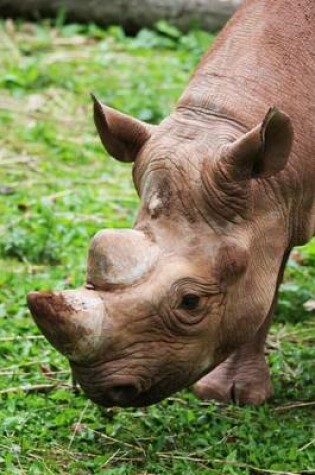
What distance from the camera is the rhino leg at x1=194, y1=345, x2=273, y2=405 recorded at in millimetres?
5723

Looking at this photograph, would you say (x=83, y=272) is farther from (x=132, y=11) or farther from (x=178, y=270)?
(x=132, y=11)

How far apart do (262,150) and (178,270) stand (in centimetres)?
54

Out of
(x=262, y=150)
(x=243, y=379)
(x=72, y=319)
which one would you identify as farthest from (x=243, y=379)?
(x=72, y=319)

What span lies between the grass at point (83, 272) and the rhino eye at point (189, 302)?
0.72 metres

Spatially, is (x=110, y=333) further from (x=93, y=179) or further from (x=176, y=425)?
(x=93, y=179)

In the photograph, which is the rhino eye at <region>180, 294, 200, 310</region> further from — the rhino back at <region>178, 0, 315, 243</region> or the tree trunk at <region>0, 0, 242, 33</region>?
the tree trunk at <region>0, 0, 242, 33</region>

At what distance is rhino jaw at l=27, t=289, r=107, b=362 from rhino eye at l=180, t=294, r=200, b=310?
32cm

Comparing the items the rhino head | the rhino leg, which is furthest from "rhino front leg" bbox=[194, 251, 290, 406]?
the rhino head

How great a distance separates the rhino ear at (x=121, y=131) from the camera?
4.96 meters

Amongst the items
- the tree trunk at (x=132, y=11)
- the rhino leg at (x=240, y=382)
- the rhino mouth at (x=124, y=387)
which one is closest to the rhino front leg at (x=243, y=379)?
the rhino leg at (x=240, y=382)

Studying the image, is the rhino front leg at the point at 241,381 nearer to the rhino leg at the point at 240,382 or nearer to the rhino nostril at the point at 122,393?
the rhino leg at the point at 240,382

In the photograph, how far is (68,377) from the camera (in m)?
5.85

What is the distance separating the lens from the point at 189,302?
4.61 m

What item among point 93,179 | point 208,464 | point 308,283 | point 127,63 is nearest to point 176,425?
point 208,464
